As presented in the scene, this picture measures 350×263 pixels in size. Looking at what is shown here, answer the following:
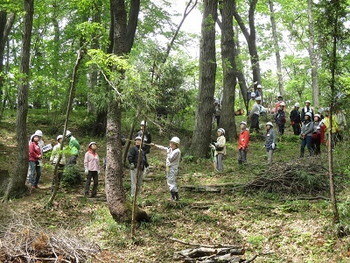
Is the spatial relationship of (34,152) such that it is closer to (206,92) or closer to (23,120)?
(23,120)

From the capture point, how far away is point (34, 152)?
42.4 ft

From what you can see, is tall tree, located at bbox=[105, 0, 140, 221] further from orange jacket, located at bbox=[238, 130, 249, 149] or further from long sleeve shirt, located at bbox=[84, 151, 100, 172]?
orange jacket, located at bbox=[238, 130, 249, 149]

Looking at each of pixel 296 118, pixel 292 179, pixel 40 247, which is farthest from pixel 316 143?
pixel 40 247

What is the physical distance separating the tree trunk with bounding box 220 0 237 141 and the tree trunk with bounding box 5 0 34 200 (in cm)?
876

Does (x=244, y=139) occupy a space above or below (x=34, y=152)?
above

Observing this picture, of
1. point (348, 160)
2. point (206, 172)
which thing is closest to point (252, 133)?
point (206, 172)

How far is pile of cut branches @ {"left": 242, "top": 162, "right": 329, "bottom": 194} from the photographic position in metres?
10.8

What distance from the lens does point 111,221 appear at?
9.77 meters

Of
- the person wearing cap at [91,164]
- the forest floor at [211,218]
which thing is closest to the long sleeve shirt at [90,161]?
the person wearing cap at [91,164]

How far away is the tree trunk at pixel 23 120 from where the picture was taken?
1212 centimetres

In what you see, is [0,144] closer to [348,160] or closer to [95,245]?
[95,245]

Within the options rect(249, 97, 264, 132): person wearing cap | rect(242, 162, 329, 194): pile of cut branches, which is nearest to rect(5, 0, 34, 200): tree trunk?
rect(242, 162, 329, 194): pile of cut branches

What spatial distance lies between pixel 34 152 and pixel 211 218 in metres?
6.64

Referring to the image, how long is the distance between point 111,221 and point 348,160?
7.40 m
